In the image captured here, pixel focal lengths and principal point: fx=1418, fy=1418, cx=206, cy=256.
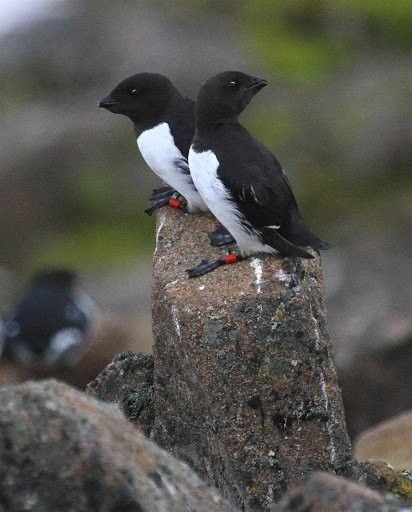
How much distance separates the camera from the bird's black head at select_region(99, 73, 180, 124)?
965 centimetres

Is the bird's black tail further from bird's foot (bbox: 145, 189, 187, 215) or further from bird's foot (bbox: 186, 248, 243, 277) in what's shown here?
bird's foot (bbox: 145, 189, 187, 215)

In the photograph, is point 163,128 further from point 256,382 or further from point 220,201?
point 256,382

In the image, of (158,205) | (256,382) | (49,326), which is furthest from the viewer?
(49,326)

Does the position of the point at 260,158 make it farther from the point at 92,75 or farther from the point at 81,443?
the point at 92,75

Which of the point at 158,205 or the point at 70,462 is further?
the point at 158,205

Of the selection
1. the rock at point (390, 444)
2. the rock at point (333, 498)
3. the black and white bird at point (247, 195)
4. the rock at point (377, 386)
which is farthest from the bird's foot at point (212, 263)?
the rock at point (377, 386)

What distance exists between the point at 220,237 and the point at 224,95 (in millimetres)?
874

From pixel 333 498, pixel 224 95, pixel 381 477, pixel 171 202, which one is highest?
pixel 224 95

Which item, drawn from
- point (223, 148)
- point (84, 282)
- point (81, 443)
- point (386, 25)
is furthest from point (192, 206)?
point (386, 25)

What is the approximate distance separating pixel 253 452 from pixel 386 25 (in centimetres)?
1940

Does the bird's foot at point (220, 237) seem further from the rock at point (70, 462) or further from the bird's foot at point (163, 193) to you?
the rock at point (70, 462)

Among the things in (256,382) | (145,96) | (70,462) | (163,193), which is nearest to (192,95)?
(145,96)

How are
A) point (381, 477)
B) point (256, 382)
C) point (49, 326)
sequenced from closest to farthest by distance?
point (256, 382)
point (381, 477)
point (49, 326)

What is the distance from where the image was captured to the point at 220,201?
8320 mm
